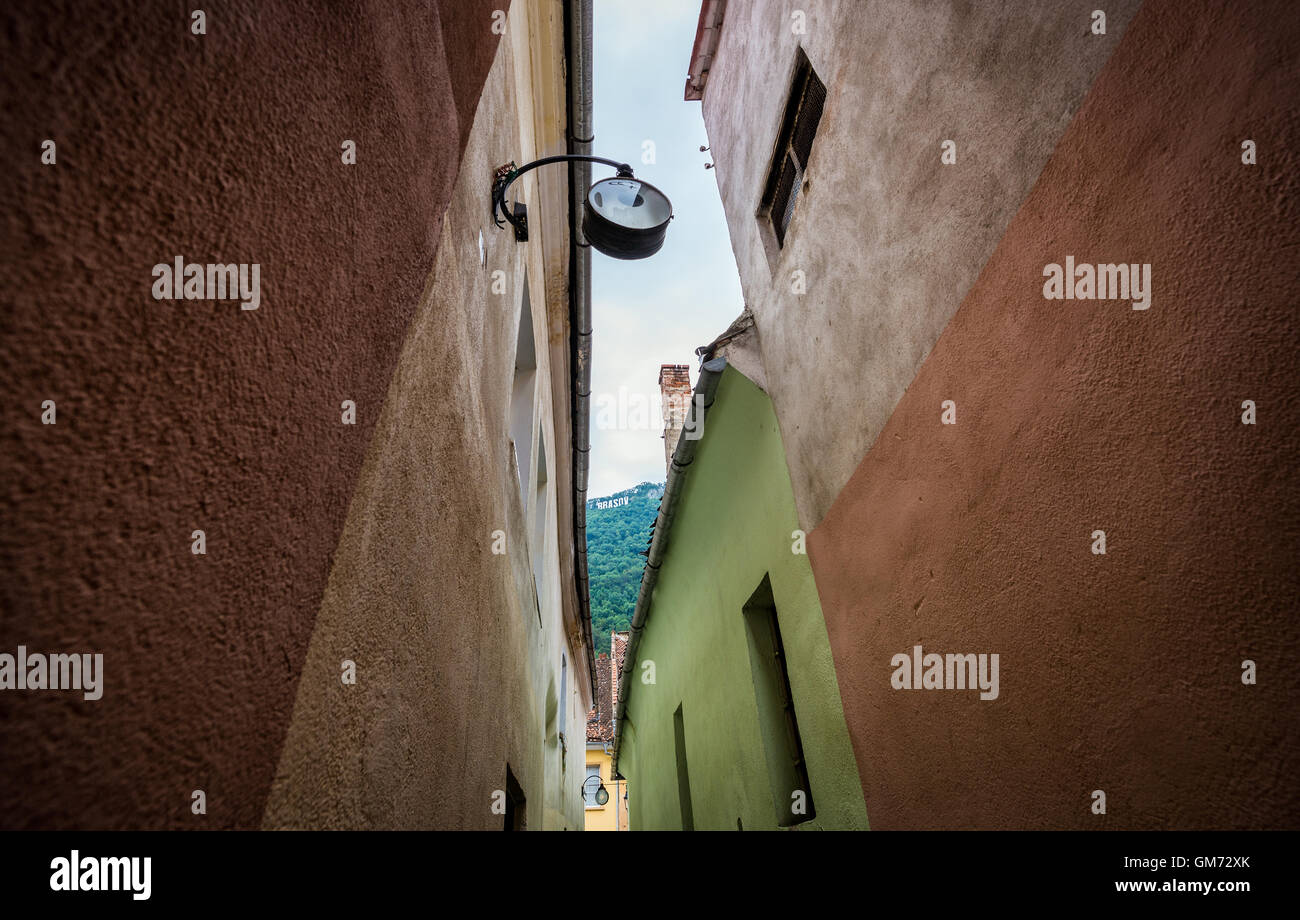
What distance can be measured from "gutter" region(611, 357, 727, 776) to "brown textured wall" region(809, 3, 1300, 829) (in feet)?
10.5

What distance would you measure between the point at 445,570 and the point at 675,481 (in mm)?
5066

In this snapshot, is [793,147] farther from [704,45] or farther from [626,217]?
[704,45]

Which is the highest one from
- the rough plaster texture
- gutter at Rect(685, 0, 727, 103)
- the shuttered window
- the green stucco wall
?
gutter at Rect(685, 0, 727, 103)

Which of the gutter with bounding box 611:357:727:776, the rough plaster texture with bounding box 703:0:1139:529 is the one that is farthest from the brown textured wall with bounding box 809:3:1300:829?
the gutter with bounding box 611:357:727:776

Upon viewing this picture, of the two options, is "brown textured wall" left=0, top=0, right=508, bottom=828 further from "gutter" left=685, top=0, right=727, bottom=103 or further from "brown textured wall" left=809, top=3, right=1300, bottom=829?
"gutter" left=685, top=0, right=727, bottom=103

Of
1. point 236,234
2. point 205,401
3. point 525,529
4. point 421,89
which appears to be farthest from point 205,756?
point 525,529

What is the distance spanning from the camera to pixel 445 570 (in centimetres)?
222

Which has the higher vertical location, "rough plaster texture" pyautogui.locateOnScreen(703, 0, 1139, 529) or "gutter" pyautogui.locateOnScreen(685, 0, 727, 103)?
"gutter" pyautogui.locateOnScreen(685, 0, 727, 103)

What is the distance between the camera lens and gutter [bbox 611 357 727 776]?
5.88m

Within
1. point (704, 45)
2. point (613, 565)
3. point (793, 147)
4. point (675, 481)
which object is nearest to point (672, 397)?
point (675, 481)

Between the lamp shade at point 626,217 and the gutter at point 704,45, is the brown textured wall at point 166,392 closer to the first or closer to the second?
the lamp shade at point 626,217

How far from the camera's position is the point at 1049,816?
211 cm

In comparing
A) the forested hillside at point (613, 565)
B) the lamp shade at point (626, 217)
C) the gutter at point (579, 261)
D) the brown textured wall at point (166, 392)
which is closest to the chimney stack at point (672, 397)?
the gutter at point (579, 261)

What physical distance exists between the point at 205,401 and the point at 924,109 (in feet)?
10.3
